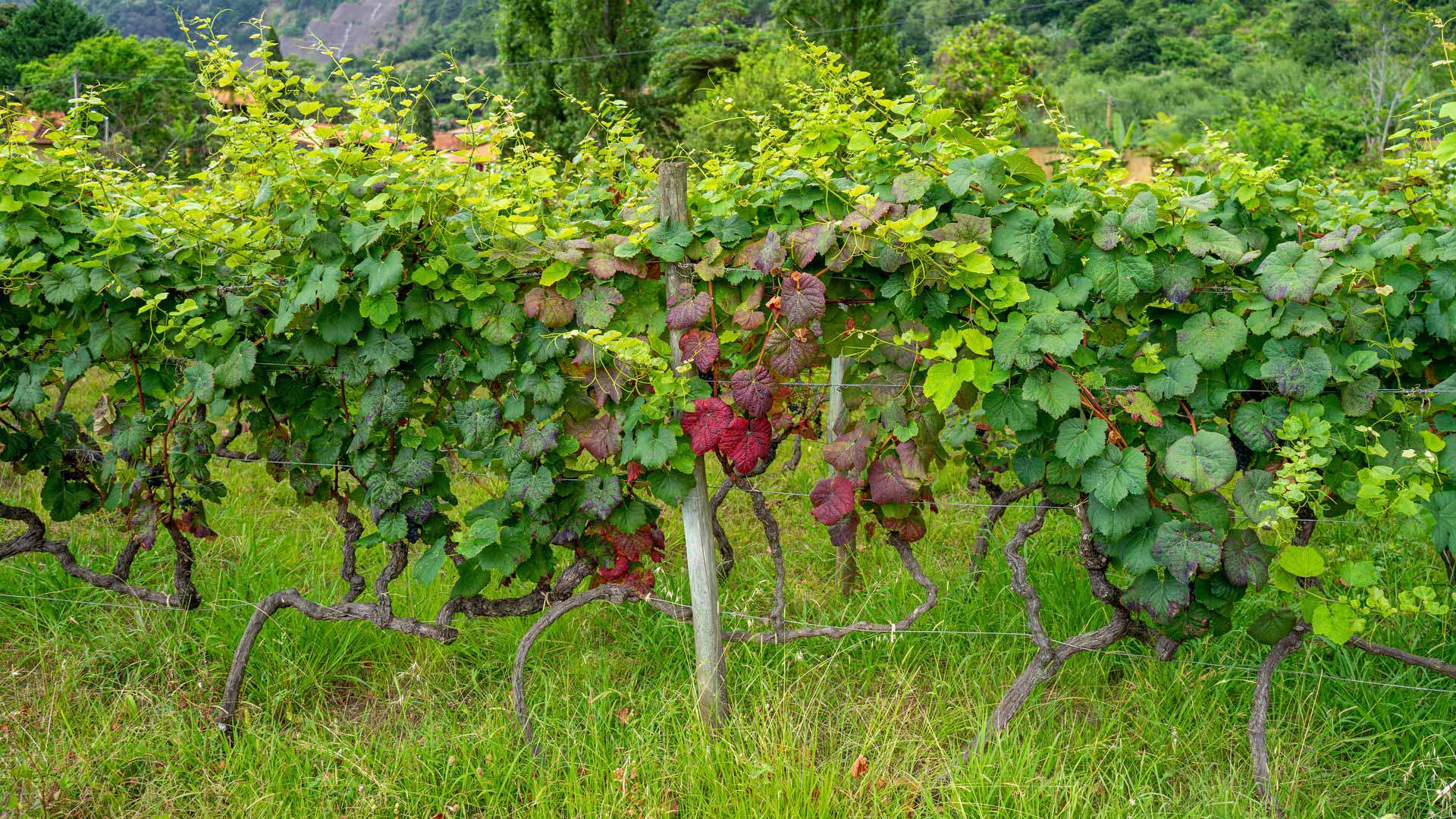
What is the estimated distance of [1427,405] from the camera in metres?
2.01

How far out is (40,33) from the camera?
25500 millimetres

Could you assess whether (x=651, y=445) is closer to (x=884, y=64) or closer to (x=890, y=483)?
(x=890, y=483)

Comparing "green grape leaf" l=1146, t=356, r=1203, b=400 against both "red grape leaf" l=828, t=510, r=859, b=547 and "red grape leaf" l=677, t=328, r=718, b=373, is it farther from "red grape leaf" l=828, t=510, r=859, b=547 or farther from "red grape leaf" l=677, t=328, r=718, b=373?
"red grape leaf" l=677, t=328, r=718, b=373

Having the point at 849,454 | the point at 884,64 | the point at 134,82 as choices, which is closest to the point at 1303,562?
the point at 849,454

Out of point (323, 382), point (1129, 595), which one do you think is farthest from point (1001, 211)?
point (323, 382)

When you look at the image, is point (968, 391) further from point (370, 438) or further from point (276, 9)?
point (276, 9)

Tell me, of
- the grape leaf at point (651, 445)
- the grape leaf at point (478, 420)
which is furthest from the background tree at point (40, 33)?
the grape leaf at point (651, 445)

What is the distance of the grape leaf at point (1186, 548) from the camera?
196 cm

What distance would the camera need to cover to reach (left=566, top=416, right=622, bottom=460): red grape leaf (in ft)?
7.27

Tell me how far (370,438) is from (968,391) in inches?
57.3

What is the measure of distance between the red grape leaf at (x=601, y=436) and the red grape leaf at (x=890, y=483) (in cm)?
59

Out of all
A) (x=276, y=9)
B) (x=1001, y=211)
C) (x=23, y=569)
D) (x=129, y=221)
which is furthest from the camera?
(x=276, y=9)

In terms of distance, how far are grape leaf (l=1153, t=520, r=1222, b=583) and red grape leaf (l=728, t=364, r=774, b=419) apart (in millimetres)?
881

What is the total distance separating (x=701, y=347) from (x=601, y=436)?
1.05 feet
